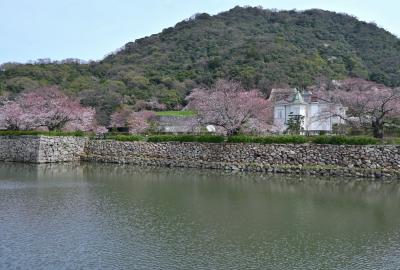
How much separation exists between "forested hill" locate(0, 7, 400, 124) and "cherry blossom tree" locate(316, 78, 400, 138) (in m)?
22.3

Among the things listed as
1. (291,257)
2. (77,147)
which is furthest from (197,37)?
(291,257)

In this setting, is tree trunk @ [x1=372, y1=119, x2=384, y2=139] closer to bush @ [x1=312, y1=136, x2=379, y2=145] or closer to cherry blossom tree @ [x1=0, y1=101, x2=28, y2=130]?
bush @ [x1=312, y1=136, x2=379, y2=145]

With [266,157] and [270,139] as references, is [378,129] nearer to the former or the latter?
[270,139]

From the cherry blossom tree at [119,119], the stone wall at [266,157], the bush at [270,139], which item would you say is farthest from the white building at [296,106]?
the bush at [270,139]

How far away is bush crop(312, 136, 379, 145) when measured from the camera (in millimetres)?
20730

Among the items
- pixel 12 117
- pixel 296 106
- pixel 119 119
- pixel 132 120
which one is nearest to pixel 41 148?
pixel 12 117

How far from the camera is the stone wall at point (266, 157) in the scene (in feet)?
66.4

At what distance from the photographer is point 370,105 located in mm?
23484

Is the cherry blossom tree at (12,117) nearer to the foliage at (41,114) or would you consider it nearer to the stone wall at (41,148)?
the foliage at (41,114)

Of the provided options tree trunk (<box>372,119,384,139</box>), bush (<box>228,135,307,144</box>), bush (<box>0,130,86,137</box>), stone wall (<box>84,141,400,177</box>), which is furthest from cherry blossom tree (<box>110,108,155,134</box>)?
tree trunk (<box>372,119,384,139</box>)

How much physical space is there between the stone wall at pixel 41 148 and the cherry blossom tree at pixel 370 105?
639 inches

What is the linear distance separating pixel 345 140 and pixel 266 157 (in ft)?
12.9

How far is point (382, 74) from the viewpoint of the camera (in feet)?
163

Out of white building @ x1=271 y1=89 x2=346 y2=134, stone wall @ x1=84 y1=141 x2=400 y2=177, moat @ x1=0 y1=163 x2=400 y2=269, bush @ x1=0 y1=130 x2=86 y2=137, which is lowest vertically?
moat @ x1=0 y1=163 x2=400 y2=269
